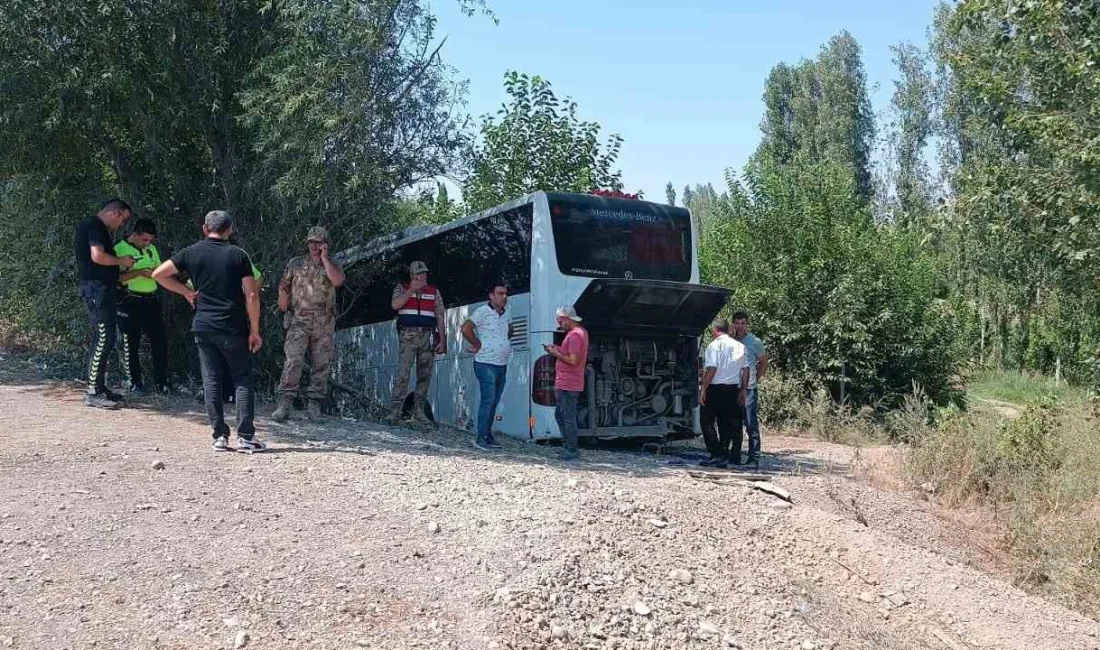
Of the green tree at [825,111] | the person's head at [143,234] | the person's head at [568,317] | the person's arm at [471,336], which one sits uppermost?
the green tree at [825,111]

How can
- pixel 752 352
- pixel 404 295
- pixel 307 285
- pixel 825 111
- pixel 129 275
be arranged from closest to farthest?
1. pixel 307 285
2. pixel 129 275
3. pixel 404 295
4. pixel 752 352
5. pixel 825 111

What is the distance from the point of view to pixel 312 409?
34.7ft

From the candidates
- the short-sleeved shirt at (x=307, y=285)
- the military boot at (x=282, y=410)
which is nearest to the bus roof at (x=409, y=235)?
the short-sleeved shirt at (x=307, y=285)

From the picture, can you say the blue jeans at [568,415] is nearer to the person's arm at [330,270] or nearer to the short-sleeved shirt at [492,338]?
the short-sleeved shirt at [492,338]

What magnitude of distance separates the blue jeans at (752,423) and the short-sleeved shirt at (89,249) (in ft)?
22.2

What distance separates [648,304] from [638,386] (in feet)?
3.72

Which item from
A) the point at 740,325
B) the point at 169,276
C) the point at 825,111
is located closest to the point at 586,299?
the point at 740,325

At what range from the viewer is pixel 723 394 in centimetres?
1110

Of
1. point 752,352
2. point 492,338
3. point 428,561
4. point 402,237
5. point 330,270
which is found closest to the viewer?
point 428,561

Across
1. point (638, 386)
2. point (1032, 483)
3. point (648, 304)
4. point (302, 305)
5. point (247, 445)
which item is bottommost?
point (1032, 483)

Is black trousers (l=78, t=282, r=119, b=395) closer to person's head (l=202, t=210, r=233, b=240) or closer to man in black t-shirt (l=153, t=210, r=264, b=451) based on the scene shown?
man in black t-shirt (l=153, t=210, r=264, b=451)

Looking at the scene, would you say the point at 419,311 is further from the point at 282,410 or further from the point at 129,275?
the point at 129,275

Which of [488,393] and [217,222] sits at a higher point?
[217,222]

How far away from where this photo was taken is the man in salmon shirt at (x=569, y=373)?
10.3 m
